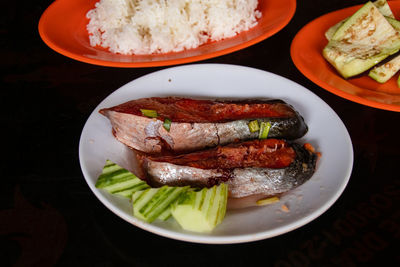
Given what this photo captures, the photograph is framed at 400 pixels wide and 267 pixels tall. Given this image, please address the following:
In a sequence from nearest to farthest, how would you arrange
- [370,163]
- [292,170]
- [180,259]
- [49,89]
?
[180,259] < [292,170] < [370,163] < [49,89]

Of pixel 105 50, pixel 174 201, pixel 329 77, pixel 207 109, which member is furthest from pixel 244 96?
pixel 105 50

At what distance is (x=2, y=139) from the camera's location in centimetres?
191

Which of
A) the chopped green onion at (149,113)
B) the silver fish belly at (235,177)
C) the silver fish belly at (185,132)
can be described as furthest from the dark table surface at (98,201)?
the chopped green onion at (149,113)

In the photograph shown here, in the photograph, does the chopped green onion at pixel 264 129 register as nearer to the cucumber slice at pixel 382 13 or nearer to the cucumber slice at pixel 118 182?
the cucumber slice at pixel 118 182

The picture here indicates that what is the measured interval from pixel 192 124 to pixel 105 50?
1217 mm

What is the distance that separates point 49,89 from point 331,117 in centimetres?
167

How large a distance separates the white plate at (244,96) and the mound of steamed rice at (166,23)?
1.77 ft

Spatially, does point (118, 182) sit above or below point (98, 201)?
above

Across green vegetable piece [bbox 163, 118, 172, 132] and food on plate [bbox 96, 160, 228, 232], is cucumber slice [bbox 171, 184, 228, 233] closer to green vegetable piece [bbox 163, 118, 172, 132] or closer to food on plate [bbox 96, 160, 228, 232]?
food on plate [bbox 96, 160, 228, 232]

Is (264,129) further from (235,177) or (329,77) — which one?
(329,77)

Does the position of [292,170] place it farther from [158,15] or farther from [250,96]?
[158,15]

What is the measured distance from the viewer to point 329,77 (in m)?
2.07

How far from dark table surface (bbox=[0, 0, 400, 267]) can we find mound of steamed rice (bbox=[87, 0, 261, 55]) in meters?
Answer: 0.26

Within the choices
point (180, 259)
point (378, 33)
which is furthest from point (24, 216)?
point (378, 33)
